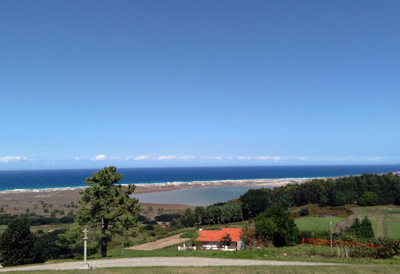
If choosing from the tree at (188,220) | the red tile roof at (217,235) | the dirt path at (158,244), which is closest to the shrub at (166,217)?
the tree at (188,220)

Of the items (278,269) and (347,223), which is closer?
(278,269)

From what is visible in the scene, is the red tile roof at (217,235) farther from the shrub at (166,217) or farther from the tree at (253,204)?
the shrub at (166,217)

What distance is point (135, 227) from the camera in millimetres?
22766

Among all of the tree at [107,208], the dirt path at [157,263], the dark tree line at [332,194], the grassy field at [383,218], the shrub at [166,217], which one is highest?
the tree at [107,208]

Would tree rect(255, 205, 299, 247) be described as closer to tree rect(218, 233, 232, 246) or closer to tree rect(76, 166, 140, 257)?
tree rect(218, 233, 232, 246)

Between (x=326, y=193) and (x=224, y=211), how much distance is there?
108 feet

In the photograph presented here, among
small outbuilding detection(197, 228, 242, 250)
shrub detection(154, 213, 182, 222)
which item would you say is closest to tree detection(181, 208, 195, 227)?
shrub detection(154, 213, 182, 222)

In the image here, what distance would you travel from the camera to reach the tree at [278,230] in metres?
32.2

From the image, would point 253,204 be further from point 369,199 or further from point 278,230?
point 278,230

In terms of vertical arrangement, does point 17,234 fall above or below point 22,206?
above

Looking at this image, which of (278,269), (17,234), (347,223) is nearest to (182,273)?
(278,269)

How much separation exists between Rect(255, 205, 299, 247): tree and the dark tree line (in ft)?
104

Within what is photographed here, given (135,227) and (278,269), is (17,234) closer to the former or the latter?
(135,227)

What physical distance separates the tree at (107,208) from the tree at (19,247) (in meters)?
6.59
